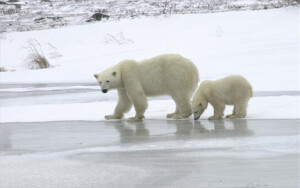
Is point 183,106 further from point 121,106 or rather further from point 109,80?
point 109,80

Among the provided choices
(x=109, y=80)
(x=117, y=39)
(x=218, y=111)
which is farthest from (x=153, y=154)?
(x=117, y=39)

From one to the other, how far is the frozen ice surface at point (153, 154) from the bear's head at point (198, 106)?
0.70 ft

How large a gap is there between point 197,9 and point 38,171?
2419 centimetres

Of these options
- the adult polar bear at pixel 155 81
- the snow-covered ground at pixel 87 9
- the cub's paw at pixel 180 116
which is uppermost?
the adult polar bear at pixel 155 81

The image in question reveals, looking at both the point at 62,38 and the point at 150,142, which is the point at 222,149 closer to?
the point at 150,142

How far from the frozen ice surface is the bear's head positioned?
21 cm

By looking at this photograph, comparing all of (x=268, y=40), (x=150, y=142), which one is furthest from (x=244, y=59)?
(x=150, y=142)

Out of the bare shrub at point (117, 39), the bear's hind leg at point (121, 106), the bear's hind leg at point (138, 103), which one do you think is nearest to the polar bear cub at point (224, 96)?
the bear's hind leg at point (138, 103)

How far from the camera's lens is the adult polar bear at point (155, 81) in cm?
908

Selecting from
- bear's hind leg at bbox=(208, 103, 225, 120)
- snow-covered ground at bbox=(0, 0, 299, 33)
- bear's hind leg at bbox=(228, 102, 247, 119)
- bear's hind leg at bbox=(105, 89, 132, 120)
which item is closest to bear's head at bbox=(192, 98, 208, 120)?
bear's hind leg at bbox=(208, 103, 225, 120)

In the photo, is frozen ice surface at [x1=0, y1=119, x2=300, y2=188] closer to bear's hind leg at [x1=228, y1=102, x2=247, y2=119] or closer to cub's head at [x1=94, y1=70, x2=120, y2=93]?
bear's hind leg at [x1=228, y1=102, x2=247, y2=119]

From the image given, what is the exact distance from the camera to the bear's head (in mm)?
8828

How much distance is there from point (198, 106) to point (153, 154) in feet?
8.63

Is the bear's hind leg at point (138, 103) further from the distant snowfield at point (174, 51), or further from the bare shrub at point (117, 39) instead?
the bare shrub at point (117, 39)
